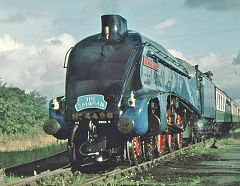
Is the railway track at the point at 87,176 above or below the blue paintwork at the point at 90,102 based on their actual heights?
below

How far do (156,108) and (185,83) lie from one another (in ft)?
14.7

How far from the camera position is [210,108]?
58.2 ft

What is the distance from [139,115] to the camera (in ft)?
24.3

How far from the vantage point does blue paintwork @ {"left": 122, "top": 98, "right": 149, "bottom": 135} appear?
7.36 metres

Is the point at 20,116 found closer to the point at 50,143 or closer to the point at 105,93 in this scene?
the point at 50,143

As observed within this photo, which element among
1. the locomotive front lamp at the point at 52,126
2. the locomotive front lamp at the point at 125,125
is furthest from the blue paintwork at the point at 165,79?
the locomotive front lamp at the point at 52,126

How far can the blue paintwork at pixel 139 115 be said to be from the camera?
7.36 metres

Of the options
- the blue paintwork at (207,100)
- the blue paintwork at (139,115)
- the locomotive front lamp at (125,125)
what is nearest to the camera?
the locomotive front lamp at (125,125)

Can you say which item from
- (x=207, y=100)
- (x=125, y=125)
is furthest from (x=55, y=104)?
(x=207, y=100)

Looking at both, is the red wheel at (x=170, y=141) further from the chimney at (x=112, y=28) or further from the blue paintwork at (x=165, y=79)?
the chimney at (x=112, y=28)

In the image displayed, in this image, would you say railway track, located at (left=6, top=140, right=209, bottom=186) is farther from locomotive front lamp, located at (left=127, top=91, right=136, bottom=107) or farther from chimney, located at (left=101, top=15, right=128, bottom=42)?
chimney, located at (left=101, top=15, right=128, bottom=42)

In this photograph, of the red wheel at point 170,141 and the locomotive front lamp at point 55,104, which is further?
the red wheel at point 170,141

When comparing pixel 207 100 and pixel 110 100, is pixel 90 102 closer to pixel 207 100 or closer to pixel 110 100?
pixel 110 100

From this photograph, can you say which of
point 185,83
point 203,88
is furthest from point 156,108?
point 203,88
